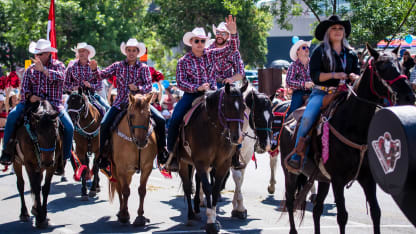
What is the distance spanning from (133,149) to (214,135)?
1731 millimetres

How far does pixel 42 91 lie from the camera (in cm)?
989

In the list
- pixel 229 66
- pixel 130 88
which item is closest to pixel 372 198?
pixel 229 66

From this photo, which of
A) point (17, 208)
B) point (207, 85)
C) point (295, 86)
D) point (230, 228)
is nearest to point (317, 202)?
point (230, 228)

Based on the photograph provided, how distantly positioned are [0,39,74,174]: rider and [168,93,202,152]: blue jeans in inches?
74.6

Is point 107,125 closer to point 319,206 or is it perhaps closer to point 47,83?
point 47,83

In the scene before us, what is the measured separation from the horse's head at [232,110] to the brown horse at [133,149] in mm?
1590

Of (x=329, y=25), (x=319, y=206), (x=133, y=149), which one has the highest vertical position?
(x=329, y=25)

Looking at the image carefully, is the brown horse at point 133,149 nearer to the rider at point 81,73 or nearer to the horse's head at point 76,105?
the horse's head at point 76,105

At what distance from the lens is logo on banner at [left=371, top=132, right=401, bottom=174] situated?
432 cm

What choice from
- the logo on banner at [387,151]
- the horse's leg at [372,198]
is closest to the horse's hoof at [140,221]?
the horse's leg at [372,198]

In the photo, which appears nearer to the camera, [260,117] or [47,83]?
[260,117]

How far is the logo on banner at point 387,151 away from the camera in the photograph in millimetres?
4316

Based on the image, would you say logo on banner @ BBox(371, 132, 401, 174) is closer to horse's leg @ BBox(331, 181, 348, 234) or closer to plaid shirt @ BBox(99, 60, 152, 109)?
horse's leg @ BBox(331, 181, 348, 234)

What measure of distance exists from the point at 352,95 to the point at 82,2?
33069mm
